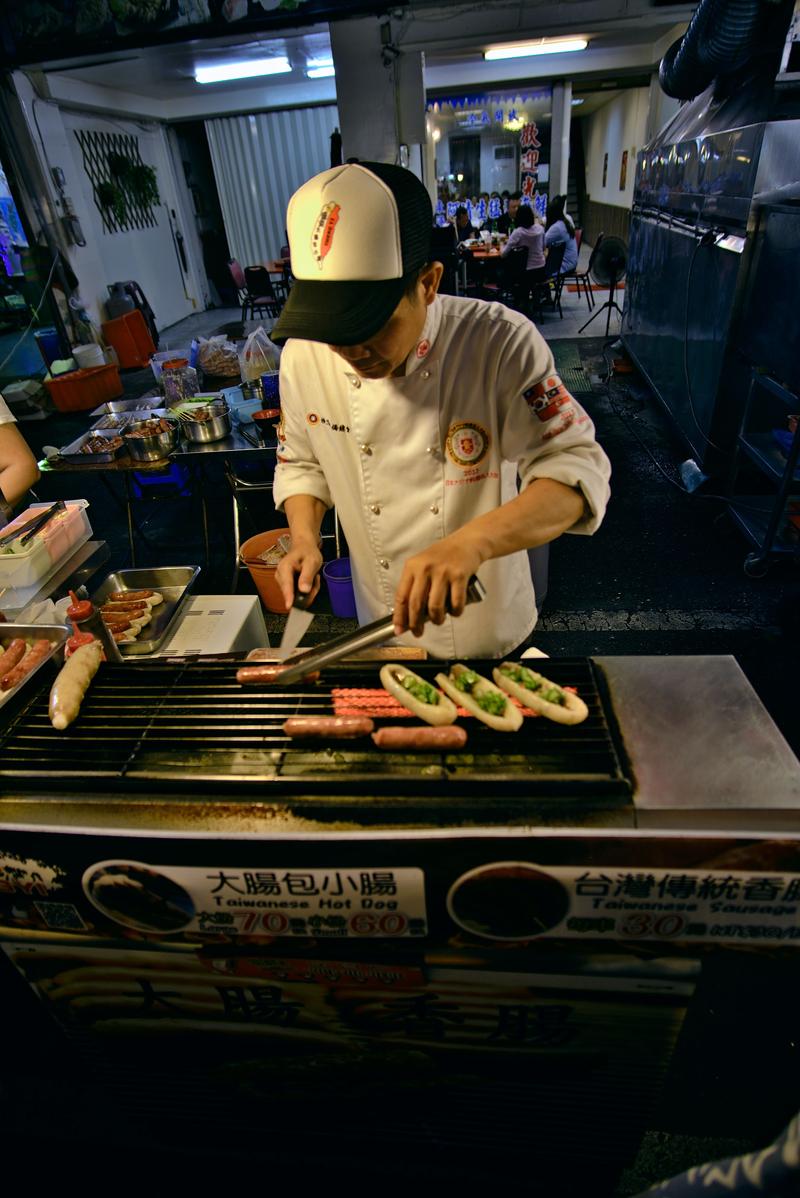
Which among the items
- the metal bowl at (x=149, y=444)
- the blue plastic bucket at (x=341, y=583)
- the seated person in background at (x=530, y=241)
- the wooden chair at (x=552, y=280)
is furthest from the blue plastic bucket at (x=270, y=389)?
the wooden chair at (x=552, y=280)

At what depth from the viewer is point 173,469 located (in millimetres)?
6828

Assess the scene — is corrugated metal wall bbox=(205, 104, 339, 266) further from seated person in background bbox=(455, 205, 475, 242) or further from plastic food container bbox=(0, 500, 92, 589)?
plastic food container bbox=(0, 500, 92, 589)

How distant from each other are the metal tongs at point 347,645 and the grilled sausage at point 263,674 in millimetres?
23

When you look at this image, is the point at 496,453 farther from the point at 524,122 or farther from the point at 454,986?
the point at 524,122

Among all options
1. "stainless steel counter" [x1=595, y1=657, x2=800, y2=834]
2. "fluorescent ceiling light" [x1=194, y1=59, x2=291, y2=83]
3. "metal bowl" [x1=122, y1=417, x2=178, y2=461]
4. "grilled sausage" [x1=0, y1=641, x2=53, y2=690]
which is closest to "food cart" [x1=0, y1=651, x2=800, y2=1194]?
"stainless steel counter" [x1=595, y1=657, x2=800, y2=834]

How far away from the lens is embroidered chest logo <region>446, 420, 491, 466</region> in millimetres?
2148

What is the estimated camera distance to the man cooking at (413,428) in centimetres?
158

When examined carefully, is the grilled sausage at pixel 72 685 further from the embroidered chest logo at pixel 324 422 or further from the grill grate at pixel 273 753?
the embroidered chest logo at pixel 324 422

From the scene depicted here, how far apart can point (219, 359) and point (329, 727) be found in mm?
5988

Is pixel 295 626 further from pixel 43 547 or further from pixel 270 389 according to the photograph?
pixel 270 389

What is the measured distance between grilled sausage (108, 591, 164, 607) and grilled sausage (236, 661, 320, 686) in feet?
5.93

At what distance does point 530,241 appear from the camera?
464 inches

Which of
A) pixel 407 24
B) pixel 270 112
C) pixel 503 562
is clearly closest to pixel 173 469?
pixel 503 562

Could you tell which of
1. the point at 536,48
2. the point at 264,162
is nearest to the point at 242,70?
the point at 264,162
